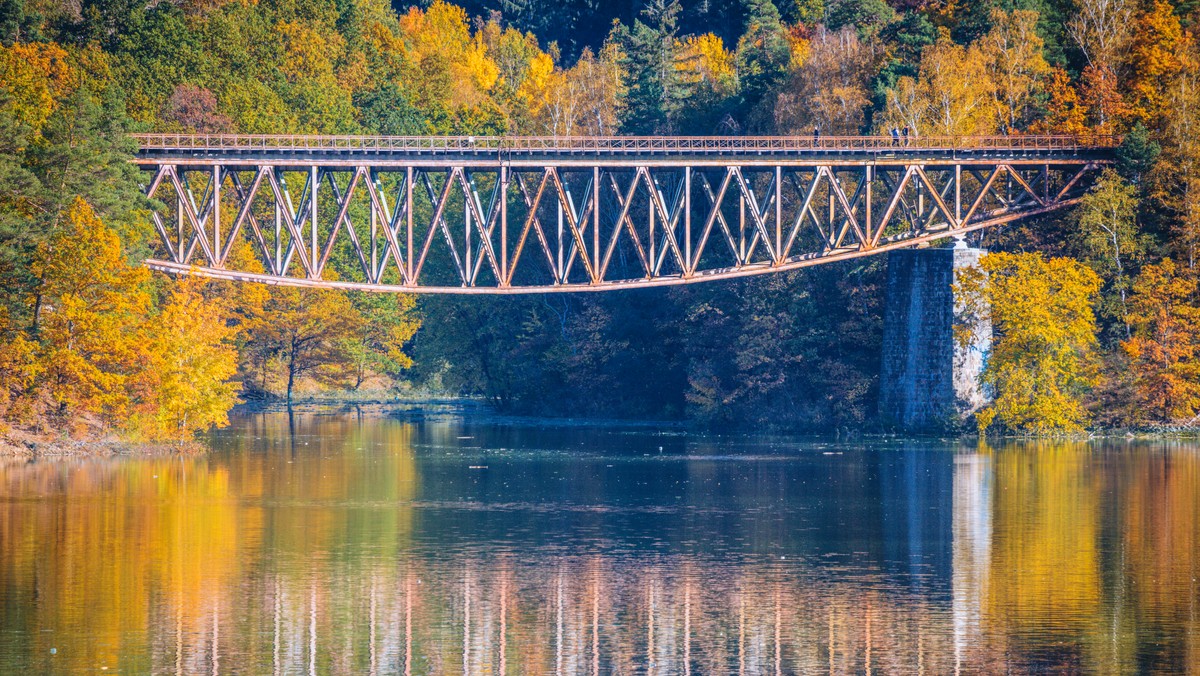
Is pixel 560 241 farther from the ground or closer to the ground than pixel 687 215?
closer to the ground

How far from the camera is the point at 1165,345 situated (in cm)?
9969

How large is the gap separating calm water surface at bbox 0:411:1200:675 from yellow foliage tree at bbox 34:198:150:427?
15.1 feet

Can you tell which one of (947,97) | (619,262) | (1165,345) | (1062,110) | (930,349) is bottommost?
(930,349)

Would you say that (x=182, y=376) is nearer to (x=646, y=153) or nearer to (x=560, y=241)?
(x=560, y=241)

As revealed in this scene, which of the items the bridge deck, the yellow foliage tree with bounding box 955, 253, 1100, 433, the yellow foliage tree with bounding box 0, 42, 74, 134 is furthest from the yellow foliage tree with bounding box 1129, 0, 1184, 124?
the yellow foliage tree with bounding box 0, 42, 74, 134

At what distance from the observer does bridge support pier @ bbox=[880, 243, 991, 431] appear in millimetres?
102000

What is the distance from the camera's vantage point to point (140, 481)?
258 feet

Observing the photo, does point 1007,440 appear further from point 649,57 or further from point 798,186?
point 649,57

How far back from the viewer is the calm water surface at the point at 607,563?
4338cm

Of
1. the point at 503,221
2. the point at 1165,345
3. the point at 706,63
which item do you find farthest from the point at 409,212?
the point at 706,63

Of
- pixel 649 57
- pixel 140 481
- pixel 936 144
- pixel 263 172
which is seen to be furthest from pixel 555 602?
pixel 649 57

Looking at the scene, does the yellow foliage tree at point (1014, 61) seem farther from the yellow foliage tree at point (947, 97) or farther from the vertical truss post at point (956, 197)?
the vertical truss post at point (956, 197)

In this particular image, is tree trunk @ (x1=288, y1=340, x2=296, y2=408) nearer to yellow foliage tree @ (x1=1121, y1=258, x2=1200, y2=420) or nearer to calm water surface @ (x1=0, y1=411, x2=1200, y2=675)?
calm water surface @ (x1=0, y1=411, x2=1200, y2=675)

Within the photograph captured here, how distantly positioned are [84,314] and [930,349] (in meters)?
45.4
